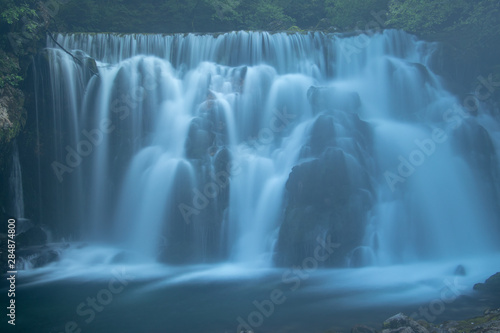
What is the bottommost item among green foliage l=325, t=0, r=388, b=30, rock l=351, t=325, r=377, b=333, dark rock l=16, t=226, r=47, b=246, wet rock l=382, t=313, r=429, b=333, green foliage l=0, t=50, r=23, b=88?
rock l=351, t=325, r=377, b=333

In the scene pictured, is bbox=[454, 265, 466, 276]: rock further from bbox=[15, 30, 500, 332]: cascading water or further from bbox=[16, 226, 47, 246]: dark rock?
bbox=[16, 226, 47, 246]: dark rock

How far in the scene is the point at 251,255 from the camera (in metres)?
15.5

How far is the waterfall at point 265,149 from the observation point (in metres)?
15.6

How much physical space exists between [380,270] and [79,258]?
10270 millimetres

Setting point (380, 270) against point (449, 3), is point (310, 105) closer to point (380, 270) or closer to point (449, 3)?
point (380, 270)

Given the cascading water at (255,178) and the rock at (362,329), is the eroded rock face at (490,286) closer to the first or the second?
the cascading water at (255,178)

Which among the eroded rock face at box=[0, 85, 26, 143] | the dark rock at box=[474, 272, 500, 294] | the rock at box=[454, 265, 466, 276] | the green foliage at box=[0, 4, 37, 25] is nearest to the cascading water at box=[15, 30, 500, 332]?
the rock at box=[454, 265, 466, 276]

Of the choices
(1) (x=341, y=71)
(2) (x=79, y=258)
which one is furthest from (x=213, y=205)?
(1) (x=341, y=71)

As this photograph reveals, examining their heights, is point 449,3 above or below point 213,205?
above

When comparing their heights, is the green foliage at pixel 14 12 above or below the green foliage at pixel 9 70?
above

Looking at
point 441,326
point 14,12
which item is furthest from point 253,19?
point 441,326

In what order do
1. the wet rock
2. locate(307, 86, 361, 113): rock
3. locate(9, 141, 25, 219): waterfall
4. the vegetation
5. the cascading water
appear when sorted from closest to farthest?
1. the wet rock
2. the cascading water
3. locate(9, 141, 25, 219): waterfall
4. the vegetation
5. locate(307, 86, 361, 113): rock

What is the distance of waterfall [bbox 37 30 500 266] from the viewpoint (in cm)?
1560

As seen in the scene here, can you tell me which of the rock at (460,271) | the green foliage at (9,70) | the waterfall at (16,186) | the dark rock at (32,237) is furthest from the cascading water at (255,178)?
the green foliage at (9,70)
